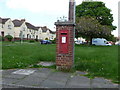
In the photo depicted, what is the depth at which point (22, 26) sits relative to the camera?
55500 millimetres

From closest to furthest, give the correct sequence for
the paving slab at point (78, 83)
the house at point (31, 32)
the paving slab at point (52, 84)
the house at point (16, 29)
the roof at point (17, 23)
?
the paving slab at point (52, 84), the paving slab at point (78, 83), the house at point (16, 29), the roof at point (17, 23), the house at point (31, 32)

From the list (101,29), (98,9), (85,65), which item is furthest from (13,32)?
(85,65)

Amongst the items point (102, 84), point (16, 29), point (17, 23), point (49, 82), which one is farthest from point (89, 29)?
point (17, 23)

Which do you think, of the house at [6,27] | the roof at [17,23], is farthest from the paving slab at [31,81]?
the roof at [17,23]

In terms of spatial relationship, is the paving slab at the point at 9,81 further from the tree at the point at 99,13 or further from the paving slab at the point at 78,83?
the tree at the point at 99,13

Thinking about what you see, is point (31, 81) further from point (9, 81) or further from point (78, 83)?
point (78, 83)

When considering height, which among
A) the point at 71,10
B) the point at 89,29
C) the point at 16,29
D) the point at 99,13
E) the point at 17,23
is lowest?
the point at 71,10

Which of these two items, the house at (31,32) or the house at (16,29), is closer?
the house at (16,29)

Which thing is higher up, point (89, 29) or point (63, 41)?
point (89, 29)

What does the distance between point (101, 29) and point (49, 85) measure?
26.6 metres

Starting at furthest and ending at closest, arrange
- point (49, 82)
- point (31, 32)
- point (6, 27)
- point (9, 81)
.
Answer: point (31, 32) < point (6, 27) < point (49, 82) < point (9, 81)

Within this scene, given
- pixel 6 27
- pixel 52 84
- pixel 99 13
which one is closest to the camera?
pixel 52 84

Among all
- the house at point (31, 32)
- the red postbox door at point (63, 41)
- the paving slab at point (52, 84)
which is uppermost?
the house at point (31, 32)

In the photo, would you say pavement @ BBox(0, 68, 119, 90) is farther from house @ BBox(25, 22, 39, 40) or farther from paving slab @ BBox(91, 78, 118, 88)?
house @ BBox(25, 22, 39, 40)
